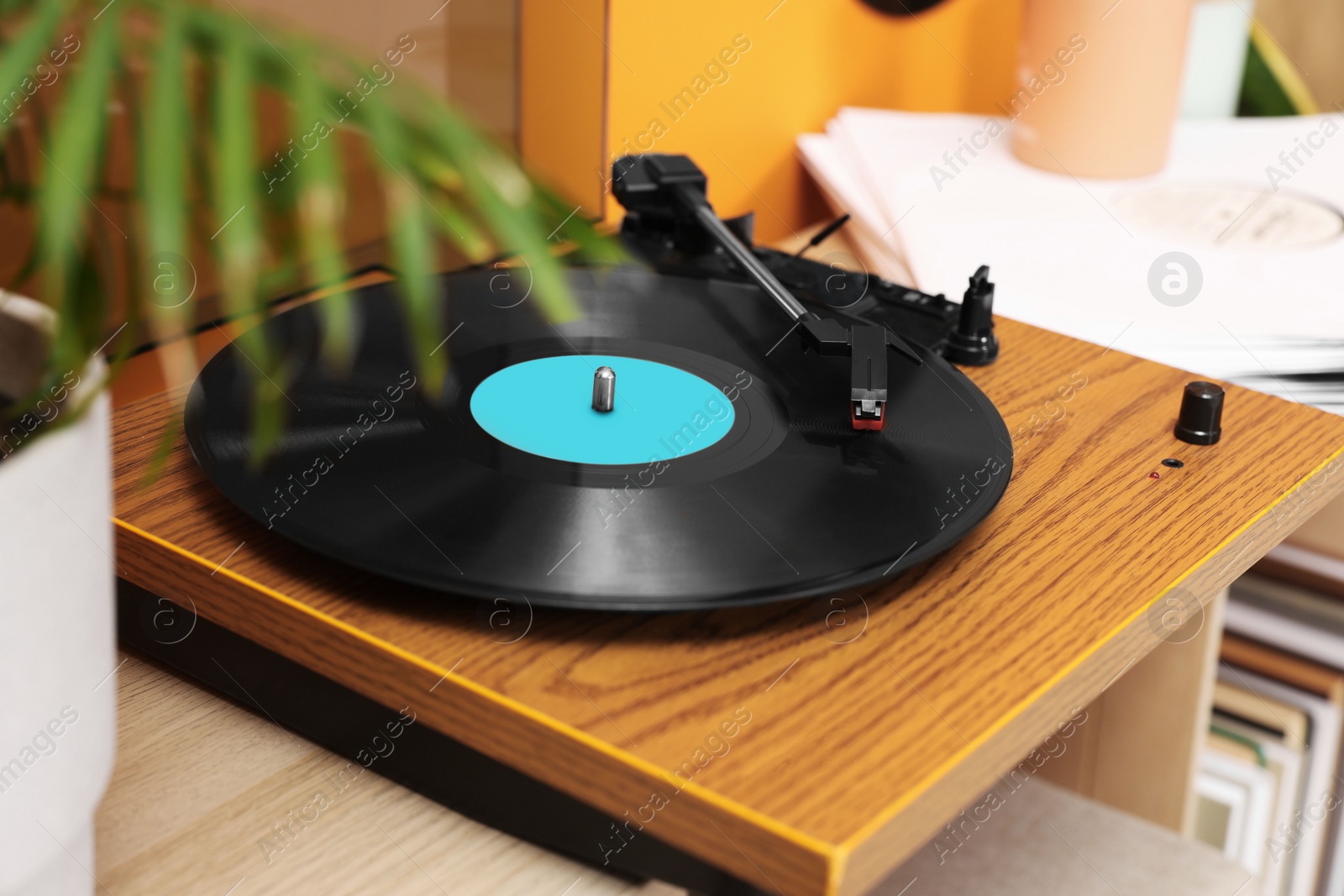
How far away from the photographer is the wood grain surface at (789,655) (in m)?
0.40

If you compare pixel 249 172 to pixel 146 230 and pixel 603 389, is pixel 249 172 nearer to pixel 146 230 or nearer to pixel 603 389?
pixel 146 230

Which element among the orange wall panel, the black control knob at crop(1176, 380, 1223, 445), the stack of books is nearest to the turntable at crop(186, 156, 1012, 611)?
the black control knob at crop(1176, 380, 1223, 445)

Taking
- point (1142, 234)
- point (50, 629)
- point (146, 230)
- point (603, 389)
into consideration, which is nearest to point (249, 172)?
point (146, 230)

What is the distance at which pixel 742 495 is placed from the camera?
52 centimetres

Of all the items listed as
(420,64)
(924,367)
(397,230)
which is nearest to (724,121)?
(420,64)

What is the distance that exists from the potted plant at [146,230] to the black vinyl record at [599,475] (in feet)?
0.47

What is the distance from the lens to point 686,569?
1.53ft

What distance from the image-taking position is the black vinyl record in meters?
0.46

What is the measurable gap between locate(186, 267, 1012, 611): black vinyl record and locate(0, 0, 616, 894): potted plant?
0.47 feet

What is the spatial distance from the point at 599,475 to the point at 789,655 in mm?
113

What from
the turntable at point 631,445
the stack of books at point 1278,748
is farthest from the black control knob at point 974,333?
the stack of books at point 1278,748

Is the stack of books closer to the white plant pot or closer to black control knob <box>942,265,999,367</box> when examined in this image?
black control knob <box>942,265,999,367</box>

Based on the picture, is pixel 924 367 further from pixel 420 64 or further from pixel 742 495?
pixel 420 64

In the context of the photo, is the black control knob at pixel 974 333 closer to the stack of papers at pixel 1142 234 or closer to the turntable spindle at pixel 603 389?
the stack of papers at pixel 1142 234
